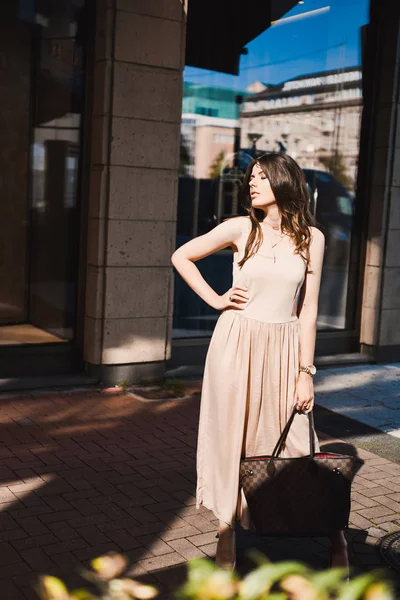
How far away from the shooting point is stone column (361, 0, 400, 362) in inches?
367

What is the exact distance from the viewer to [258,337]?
367 centimetres

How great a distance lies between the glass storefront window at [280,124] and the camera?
8695mm

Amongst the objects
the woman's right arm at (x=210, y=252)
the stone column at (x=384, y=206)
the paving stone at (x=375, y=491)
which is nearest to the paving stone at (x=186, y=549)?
the woman's right arm at (x=210, y=252)

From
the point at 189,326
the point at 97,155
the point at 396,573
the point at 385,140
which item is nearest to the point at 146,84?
the point at 97,155

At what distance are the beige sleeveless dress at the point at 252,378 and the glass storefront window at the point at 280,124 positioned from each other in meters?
4.97

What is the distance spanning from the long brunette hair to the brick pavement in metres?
1.61

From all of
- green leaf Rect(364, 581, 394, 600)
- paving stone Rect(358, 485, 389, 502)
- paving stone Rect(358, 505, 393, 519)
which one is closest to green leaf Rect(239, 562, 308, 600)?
green leaf Rect(364, 581, 394, 600)

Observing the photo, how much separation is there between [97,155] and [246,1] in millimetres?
2949

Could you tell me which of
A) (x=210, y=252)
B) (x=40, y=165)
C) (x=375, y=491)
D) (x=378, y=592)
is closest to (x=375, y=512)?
(x=375, y=491)

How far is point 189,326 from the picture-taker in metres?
8.80

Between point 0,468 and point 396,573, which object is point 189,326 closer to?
point 0,468

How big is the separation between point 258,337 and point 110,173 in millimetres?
4056

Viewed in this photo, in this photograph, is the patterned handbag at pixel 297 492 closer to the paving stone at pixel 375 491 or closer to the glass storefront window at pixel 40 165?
the paving stone at pixel 375 491

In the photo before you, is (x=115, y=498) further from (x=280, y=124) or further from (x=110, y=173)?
(x=280, y=124)
